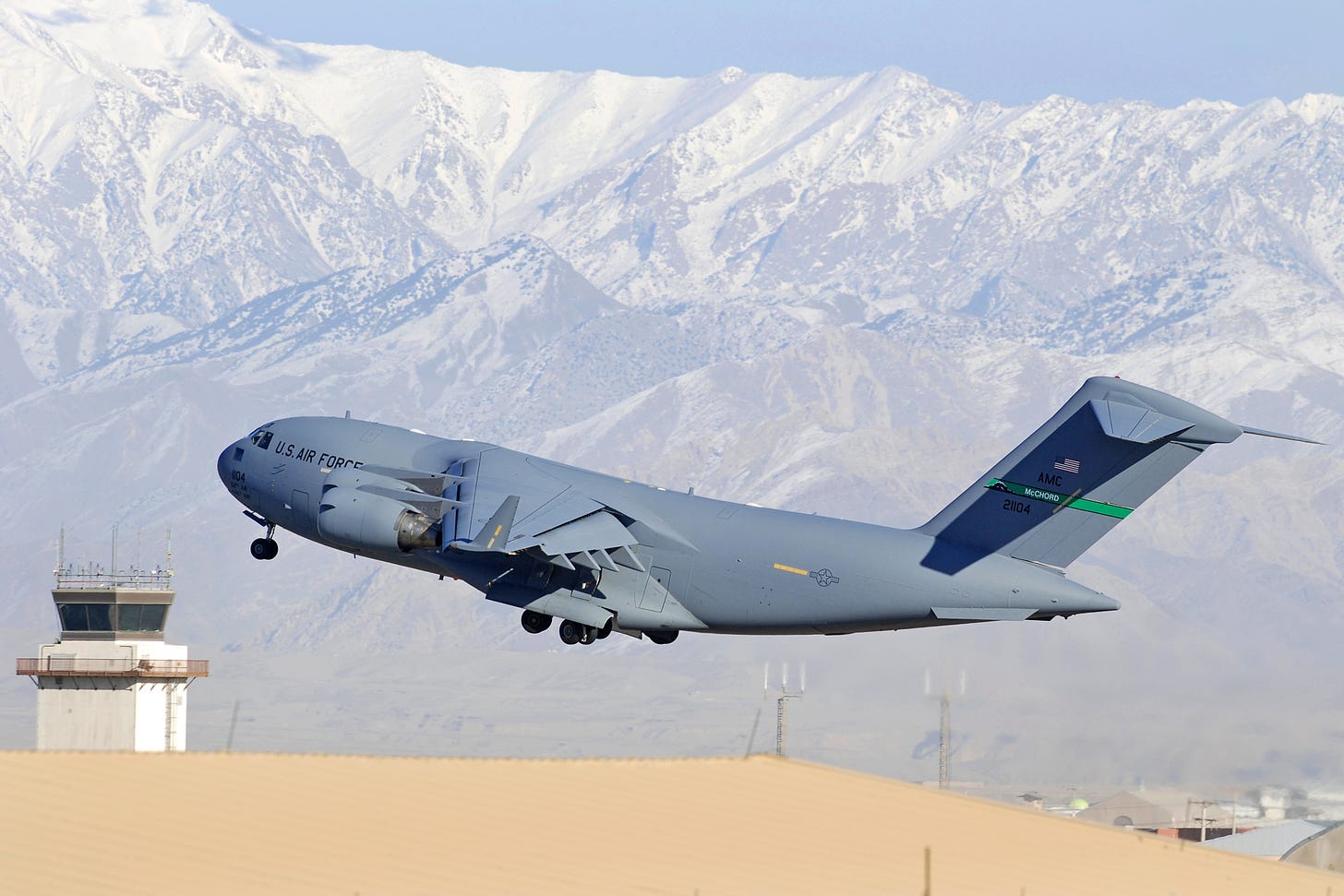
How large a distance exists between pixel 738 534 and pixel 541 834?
9.96 m

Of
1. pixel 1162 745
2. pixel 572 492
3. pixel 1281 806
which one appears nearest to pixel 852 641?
pixel 1162 745

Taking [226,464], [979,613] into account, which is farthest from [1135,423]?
[226,464]

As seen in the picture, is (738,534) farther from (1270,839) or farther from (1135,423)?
(1270,839)

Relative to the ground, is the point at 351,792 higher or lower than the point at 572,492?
lower

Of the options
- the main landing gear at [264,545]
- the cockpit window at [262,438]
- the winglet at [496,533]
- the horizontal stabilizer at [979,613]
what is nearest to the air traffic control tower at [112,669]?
the main landing gear at [264,545]

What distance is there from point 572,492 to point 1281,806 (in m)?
46.1

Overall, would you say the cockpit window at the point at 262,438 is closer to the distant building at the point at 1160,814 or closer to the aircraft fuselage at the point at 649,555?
the aircraft fuselage at the point at 649,555

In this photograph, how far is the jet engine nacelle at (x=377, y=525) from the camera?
38844 mm

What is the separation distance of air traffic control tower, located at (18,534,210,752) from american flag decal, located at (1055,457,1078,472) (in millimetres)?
45594

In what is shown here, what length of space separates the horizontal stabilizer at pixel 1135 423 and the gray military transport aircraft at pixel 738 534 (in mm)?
28

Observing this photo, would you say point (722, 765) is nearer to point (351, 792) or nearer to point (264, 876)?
point (351, 792)

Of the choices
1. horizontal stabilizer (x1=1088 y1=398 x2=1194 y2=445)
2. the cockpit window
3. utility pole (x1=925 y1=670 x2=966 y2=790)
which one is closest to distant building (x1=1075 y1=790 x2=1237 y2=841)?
utility pole (x1=925 y1=670 x2=966 y2=790)

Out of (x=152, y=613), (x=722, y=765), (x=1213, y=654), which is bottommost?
(x=722, y=765)

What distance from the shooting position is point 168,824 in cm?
2888
